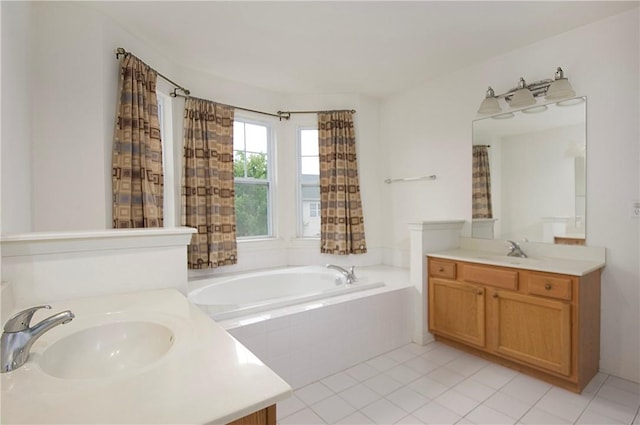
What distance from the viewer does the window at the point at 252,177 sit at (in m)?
3.36

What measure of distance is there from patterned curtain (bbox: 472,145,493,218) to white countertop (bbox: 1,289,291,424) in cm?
262

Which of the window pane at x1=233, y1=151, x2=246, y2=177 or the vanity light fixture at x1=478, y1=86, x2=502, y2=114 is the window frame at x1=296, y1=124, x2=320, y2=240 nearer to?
the window pane at x1=233, y1=151, x2=246, y2=177

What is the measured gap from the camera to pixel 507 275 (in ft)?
7.23

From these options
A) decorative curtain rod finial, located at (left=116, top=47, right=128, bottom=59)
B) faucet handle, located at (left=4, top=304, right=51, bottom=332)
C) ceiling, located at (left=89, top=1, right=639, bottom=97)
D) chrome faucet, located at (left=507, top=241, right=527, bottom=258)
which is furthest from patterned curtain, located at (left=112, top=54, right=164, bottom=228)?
chrome faucet, located at (left=507, top=241, right=527, bottom=258)

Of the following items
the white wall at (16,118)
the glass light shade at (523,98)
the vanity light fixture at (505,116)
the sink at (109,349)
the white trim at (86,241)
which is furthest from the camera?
the vanity light fixture at (505,116)

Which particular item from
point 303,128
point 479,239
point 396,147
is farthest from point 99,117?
point 479,239

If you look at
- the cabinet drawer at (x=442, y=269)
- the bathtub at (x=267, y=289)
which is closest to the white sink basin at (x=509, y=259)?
the cabinet drawer at (x=442, y=269)

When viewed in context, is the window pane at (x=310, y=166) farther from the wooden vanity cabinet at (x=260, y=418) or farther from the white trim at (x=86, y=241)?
the wooden vanity cabinet at (x=260, y=418)

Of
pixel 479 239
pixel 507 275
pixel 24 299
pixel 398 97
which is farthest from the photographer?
pixel 398 97

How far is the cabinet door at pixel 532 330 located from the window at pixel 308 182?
6.37 ft

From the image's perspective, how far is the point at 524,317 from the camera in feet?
6.98

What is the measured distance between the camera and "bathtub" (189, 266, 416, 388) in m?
1.95

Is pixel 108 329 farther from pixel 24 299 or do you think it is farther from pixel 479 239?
pixel 479 239

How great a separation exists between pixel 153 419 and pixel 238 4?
2.21m
